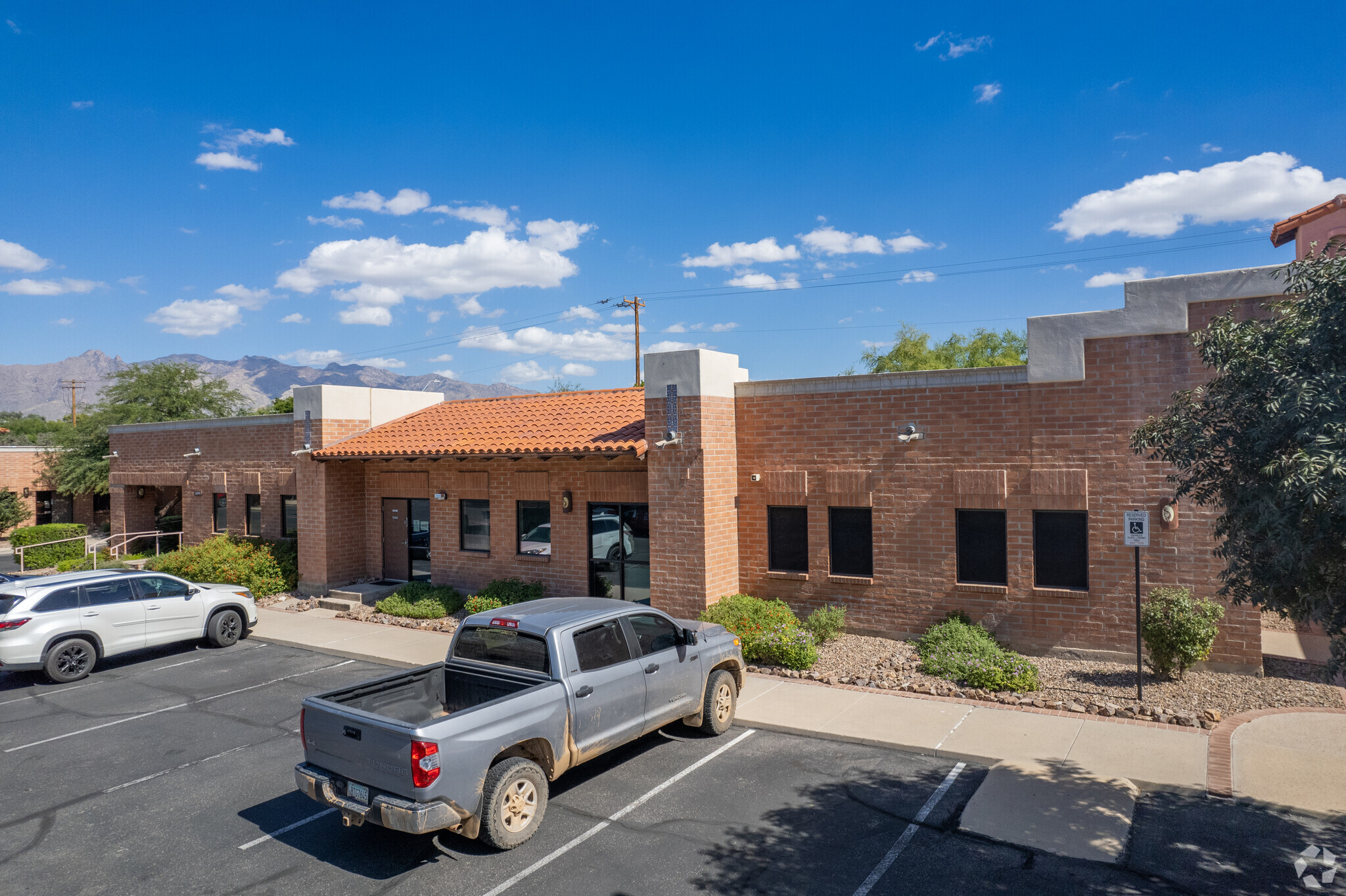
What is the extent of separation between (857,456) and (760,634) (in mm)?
3429

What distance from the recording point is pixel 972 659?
37.2 feet

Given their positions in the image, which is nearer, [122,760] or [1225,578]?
[1225,578]

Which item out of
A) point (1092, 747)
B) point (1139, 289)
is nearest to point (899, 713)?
point (1092, 747)

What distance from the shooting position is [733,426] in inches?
576

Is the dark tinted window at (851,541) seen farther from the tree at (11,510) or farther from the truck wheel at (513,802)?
the tree at (11,510)

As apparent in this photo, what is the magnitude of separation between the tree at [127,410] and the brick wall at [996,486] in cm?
2860

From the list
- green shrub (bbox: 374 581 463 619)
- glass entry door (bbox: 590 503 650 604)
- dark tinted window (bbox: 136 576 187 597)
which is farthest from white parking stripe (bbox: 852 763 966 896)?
dark tinted window (bbox: 136 576 187 597)

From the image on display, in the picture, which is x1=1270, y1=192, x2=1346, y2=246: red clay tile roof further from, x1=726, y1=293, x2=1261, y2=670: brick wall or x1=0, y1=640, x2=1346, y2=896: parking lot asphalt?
x1=0, y1=640, x2=1346, y2=896: parking lot asphalt

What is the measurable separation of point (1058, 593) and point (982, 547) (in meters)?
1.26

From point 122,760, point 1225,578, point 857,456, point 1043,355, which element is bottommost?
point 122,760

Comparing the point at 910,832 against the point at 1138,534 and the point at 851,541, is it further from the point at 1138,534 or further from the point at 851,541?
the point at 851,541

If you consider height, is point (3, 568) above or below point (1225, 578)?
below

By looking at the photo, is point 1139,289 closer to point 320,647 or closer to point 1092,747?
point 1092,747

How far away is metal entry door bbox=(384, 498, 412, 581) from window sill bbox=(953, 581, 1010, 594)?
12.6m
